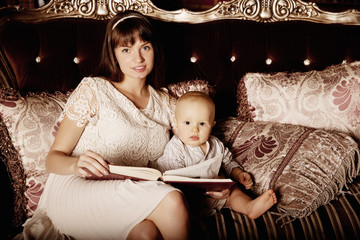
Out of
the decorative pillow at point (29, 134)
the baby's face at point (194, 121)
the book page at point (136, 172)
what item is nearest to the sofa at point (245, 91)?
the decorative pillow at point (29, 134)

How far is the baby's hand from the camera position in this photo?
137cm

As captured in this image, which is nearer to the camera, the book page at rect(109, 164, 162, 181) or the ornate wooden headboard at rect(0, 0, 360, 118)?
the book page at rect(109, 164, 162, 181)

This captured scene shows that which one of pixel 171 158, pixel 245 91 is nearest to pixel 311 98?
pixel 245 91

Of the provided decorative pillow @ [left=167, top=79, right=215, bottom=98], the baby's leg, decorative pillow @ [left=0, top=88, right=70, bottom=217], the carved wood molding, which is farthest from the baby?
the carved wood molding

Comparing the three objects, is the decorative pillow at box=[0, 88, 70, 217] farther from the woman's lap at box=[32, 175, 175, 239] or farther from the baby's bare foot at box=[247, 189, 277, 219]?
the baby's bare foot at box=[247, 189, 277, 219]

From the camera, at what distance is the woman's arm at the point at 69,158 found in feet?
3.39

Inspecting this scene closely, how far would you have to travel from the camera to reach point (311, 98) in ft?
5.10

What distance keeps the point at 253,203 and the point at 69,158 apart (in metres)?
0.76

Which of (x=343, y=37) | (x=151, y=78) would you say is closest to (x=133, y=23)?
(x=151, y=78)

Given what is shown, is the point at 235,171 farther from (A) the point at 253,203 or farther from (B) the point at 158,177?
(B) the point at 158,177

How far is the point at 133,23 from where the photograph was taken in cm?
143

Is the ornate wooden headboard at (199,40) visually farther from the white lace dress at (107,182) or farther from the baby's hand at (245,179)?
the baby's hand at (245,179)

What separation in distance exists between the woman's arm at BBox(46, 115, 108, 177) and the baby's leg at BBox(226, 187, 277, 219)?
630mm

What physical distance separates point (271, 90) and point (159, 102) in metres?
0.58
